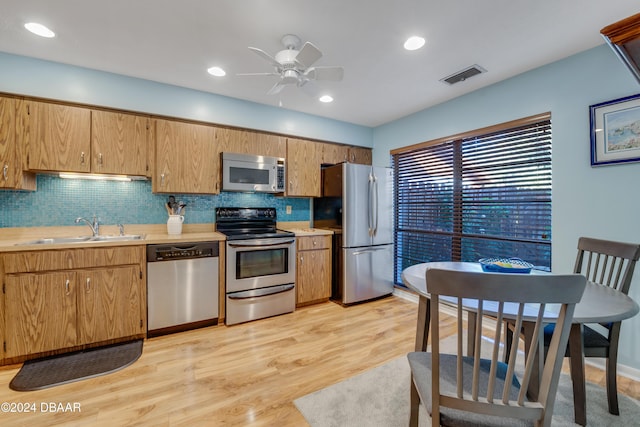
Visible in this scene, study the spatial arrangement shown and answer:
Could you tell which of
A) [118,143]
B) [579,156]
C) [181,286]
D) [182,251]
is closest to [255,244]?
[182,251]

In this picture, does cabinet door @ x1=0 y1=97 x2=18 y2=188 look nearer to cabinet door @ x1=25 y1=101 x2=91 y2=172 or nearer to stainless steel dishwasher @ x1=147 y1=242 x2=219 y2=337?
cabinet door @ x1=25 y1=101 x2=91 y2=172

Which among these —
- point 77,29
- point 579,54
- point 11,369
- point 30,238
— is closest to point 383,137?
point 579,54

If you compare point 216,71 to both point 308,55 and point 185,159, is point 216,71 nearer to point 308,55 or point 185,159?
point 185,159

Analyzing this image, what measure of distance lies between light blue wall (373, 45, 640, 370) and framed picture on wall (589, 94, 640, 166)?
0.18ft

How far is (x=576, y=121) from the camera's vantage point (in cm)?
233

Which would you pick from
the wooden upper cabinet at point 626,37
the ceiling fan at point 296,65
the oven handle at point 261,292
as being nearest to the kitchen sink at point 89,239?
the oven handle at point 261,292

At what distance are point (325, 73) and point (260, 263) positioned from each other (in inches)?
82.4

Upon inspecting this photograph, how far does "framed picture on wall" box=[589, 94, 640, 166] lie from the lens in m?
2.03

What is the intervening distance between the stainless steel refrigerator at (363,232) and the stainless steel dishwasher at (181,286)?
1598 millimetres

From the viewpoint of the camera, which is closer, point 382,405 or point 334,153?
point 382,405

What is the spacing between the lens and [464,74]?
106 inches

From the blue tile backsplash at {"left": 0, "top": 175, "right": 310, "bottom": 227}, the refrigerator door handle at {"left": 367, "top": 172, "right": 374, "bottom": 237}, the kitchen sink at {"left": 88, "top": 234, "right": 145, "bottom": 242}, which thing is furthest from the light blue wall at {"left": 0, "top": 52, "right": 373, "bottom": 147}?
the kitchen sink at {"left": 88, "top": 234, "right": 145, "bottom": 242}

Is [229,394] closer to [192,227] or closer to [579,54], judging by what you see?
[192,227]

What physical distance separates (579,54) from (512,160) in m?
0.98
